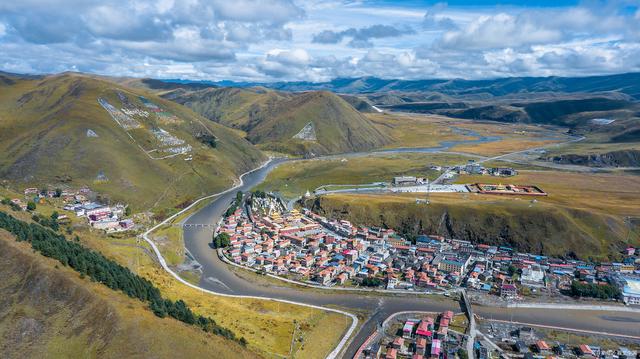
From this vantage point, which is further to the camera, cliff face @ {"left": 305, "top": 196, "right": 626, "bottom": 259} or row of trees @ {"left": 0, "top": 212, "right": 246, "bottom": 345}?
cliff face @ {"left": 305, "top": 196, "right": 626, "bottom": 259}

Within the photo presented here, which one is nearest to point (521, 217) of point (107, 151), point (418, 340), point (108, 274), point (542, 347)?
point (542, 347)

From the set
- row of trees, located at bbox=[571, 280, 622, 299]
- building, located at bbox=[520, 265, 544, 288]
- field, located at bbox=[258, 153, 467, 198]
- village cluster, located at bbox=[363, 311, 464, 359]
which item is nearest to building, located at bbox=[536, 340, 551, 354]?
village cluster, located at bbox=[363, 311, 464, 359]

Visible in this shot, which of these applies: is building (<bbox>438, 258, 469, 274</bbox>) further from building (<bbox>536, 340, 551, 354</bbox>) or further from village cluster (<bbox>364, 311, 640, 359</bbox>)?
building (<bbox>536, 340, 551, 354</bbox>)

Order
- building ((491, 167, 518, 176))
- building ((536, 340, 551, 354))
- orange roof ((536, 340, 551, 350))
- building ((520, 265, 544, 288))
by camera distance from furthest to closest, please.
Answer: building ((491, 167, 518, 176)) < building ((520, 265, 544, 288)) < orange roof ((536, 340, 551, 350)) < building ((536, 340, 551, 354))

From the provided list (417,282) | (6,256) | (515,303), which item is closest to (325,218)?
(417,282)

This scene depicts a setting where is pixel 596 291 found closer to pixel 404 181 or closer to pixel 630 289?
pixel 630 289

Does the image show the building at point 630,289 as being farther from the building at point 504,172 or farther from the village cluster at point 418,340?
the building at point 504,172

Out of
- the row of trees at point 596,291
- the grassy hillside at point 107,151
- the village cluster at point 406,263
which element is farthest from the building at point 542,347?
the grassy hillside at point 107,151
